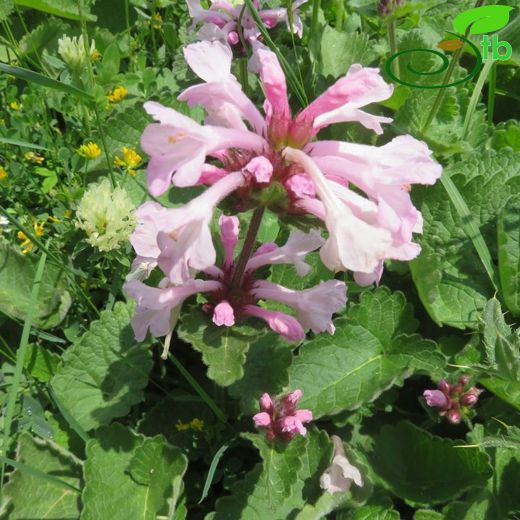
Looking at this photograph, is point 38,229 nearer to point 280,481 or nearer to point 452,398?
point 280,481

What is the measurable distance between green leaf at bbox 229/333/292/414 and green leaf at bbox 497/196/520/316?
2.61 ft

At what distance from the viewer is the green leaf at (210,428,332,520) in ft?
5.00

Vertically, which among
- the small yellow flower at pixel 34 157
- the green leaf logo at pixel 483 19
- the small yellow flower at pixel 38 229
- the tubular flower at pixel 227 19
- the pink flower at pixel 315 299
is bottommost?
the small yellow flower at pixel 38 229

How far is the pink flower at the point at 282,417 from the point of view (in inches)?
59.6

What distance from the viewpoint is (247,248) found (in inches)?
52.1

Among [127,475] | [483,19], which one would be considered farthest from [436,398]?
[483,19]

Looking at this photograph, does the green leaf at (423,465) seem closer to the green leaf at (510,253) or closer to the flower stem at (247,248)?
the green leaf at (510,253)

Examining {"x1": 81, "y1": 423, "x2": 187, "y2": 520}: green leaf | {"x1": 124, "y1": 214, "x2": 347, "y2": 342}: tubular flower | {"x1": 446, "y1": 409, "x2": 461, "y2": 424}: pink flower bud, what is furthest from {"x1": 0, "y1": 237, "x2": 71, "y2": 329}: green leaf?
{"x1": 446, "y1": 409, "x2": 461, "y2": 424}: pink flower bud

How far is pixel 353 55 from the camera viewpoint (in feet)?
7.22

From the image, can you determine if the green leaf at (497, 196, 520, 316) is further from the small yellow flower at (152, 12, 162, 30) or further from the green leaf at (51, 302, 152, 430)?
the small yellow flower at (152, 12, 162, 30)

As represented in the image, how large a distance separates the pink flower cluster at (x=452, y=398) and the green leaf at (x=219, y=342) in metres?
0.65

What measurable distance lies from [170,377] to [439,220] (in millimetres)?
1024

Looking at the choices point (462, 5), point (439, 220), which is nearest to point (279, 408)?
point (439, 220)

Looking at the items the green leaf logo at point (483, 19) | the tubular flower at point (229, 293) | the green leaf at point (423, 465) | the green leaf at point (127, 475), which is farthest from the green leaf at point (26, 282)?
the green leaf logo at point (483, 19)
